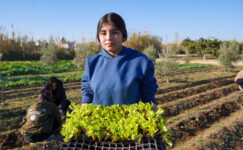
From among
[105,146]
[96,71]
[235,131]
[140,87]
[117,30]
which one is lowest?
[235,131]

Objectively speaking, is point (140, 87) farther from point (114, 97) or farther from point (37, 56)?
point (37, 56)

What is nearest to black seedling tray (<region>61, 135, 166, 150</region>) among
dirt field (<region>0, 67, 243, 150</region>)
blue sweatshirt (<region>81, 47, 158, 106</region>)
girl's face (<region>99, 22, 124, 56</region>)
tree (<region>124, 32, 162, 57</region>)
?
blue sweatshirt (<region>81, 47, 158, 106</region>)

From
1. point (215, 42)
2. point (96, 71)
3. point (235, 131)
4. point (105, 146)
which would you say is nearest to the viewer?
point (105, 146)

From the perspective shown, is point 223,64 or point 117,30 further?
point 223,64

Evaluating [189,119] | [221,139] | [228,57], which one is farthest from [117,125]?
[228,57]

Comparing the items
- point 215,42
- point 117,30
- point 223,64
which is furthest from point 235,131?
point 215,42

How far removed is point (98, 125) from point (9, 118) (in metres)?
5.85

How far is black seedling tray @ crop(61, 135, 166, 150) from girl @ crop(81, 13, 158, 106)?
0.52m

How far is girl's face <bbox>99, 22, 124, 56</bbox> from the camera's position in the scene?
1590 mm

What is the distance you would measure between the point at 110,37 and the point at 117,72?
296 millimetres

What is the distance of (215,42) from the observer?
80.6 feet

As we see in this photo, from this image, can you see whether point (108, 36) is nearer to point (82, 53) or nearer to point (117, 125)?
point (117, 125)

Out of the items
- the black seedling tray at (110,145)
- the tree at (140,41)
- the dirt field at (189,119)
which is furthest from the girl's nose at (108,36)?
the tree at (140,41)

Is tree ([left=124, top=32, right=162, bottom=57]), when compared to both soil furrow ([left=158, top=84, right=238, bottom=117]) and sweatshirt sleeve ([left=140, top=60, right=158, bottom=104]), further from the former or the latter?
sweatshirt sleeve ([left=140, top=60, right=158, bottom=104])
